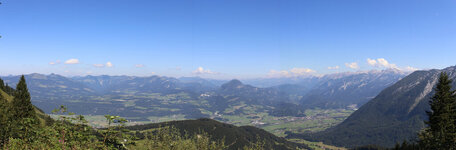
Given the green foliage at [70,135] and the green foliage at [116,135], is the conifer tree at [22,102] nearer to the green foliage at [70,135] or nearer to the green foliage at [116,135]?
the green foliage at [70,135]

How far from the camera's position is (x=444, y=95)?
184ft

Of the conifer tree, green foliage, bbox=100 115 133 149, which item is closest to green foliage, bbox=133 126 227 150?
green foliage, bbox=100 115 133 149

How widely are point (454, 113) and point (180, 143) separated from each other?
215 feet

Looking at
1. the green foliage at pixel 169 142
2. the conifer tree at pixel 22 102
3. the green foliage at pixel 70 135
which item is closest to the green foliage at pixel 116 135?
the green foliage at pixel 70 135

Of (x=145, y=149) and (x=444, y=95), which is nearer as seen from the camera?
(x=145, y=149)

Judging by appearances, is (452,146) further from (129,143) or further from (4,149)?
(4,149)

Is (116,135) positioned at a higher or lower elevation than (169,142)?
higher

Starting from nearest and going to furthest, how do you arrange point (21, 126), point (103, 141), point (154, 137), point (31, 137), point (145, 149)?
point (103, 141), point (21, 126), point (31, 137), point (145, 149), point (154, 137)

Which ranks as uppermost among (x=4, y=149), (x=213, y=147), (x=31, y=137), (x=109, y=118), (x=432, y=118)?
(x=109, y=118)

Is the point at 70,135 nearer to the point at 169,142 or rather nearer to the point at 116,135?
the point at 116,135

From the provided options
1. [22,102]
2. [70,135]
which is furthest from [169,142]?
[22,102]

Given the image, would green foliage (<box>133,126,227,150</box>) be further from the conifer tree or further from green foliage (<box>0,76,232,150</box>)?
the conifer tree

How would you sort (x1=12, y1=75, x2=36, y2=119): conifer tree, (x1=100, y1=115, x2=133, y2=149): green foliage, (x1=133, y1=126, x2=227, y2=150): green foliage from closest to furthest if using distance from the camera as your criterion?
(x1=100, y1=115, x2=133, y2=149): green foliage, (x1=133, y1=126, x2=227, y2=150): green foliage, (x1=12, y1=75, x2=36, y2=119): conifer tree

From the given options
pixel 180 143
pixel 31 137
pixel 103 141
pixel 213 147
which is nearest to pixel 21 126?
pixel 31 137
